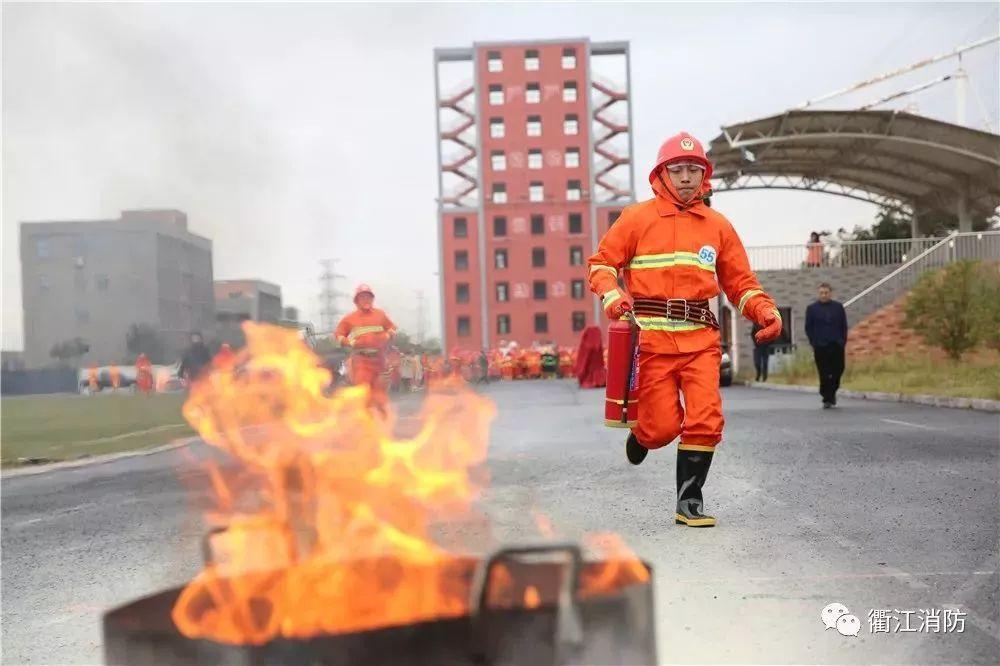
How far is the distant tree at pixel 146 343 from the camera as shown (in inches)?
175

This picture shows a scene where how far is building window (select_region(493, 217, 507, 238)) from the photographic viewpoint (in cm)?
5916

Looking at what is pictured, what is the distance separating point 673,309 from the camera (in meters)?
3.66

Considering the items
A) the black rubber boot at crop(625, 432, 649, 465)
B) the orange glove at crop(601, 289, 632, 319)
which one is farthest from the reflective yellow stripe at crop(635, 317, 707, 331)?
the black rubber boot at crop(625, 432, 649, 465)

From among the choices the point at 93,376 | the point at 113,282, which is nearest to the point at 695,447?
the point at 113,282

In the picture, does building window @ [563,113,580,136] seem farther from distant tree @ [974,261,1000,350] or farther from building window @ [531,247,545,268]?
distant tree @ [974,261,1000,350]

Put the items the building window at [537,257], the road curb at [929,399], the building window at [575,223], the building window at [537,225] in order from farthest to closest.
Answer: the building window at [537,225] → the building window at [575,223] → the building window at [537,257] → the road curb at [929,399]

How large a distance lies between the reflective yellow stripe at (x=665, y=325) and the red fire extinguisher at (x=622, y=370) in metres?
0.04

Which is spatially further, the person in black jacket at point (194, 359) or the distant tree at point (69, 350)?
the distant tree at point (69, 350)

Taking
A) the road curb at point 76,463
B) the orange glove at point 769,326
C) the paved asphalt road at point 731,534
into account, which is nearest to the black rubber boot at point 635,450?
the paved asphalt road at point 731,534

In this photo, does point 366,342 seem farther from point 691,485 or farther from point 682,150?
point 682,150

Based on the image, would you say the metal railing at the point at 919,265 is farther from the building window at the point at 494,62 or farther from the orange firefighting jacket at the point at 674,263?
the building window at the point at 494,62

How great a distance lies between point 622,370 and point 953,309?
466 inches

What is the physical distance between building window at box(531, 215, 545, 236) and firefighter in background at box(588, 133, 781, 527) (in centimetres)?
5778

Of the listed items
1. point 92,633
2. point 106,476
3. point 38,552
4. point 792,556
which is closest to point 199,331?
point 92,633
